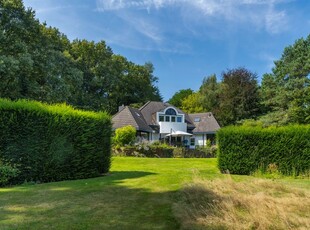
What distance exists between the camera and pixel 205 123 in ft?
135

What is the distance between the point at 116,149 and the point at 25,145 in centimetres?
1463

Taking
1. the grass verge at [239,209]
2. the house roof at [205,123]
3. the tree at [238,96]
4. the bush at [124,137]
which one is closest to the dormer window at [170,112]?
the house roof at [205,123]

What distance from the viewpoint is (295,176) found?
12078 millimetres

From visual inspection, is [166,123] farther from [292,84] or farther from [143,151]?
[292,84]

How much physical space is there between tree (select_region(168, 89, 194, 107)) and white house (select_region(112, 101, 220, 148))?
59.5 feet

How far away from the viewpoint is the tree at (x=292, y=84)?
27194 millimetres

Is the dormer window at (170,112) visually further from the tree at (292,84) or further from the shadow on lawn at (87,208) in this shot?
the shadow on lawn at (87,208)

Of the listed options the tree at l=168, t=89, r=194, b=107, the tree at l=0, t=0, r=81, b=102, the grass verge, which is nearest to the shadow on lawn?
the grass verge

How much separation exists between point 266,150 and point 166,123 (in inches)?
971

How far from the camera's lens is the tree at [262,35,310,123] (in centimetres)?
2719

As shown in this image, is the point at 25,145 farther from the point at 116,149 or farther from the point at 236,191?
the point at 116,149

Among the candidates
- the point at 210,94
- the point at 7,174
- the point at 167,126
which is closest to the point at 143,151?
the point at 167,126

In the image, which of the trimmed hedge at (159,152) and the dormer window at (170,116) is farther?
the dormer window at (170,116)

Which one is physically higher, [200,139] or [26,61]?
[26,61]
